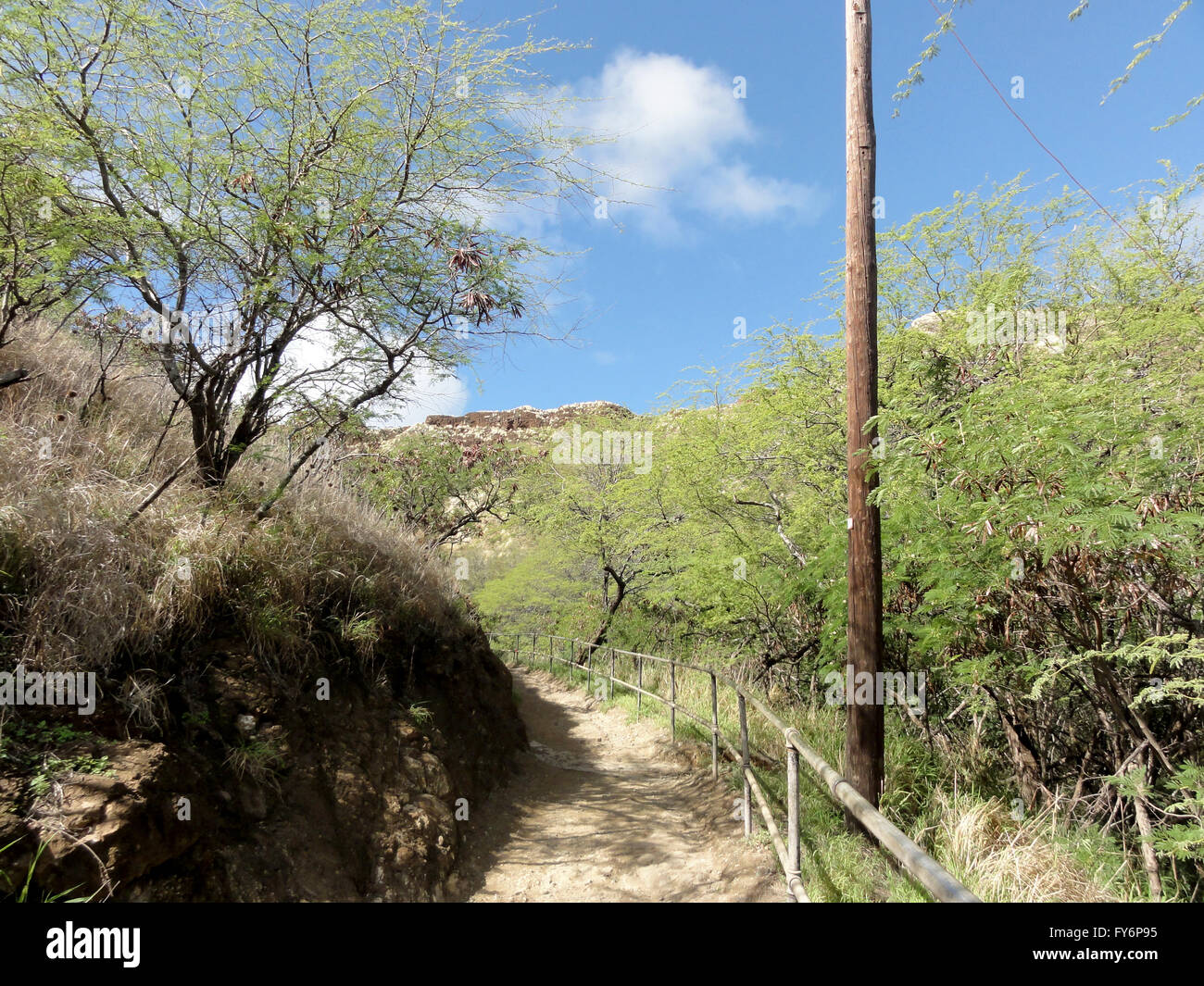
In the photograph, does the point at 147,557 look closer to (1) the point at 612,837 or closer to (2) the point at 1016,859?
(1) the point at 612,837

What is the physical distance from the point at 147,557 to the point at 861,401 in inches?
226

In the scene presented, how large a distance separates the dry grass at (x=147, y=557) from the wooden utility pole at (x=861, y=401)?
450 cm

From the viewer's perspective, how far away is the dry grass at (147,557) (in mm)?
3832

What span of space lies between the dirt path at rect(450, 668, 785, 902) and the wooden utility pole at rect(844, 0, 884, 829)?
126cm

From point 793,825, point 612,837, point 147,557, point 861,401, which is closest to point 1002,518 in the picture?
point 861,401

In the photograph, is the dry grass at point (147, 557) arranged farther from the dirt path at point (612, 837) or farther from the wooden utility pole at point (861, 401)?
the wooden utility pole at point (861, 401)

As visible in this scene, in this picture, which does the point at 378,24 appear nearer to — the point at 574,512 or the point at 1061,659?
the point at 1061,659

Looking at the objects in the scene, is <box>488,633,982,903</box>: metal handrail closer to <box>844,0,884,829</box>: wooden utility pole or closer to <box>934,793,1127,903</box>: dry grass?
<box>934,793,1127,903</box>: dry grass

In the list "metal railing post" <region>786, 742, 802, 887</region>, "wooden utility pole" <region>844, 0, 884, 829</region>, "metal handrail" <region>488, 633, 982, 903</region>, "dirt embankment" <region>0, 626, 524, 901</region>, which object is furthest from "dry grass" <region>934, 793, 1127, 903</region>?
"dirt embankment" <region>0, 626, 524, 901</region>

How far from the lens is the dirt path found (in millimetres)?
4932

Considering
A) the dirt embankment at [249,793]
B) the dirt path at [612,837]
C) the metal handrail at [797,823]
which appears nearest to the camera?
the metal handrail at [797,823]

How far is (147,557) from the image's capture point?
437cm

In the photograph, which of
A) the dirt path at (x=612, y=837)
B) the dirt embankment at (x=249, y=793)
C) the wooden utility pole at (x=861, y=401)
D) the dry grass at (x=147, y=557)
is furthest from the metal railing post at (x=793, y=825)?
the dry grass at (x=147, y=557)

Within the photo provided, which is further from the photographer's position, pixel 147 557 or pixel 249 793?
pixel 147 557
